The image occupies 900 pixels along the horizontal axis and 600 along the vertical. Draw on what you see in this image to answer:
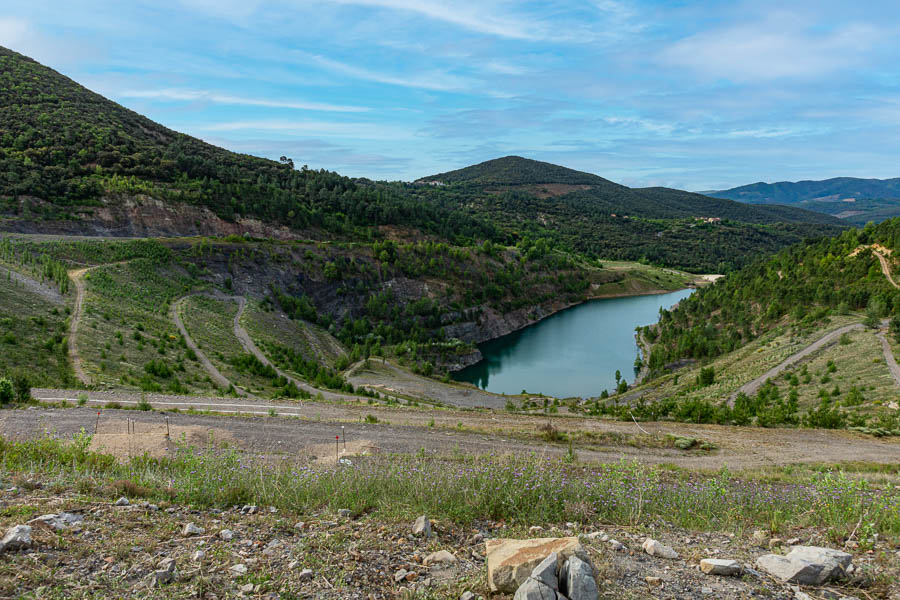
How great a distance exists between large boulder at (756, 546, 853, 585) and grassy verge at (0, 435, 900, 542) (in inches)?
50.0

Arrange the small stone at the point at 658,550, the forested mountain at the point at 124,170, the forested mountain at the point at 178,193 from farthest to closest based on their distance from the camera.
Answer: the forested mountain at the point at 124,170, the forested mountain at the point at 178,193, the small stone at the point at 658,550

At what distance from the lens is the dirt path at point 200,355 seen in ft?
66.6

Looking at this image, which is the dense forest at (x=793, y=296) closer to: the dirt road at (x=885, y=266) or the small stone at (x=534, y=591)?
the dirt road at (x=885, y=266)

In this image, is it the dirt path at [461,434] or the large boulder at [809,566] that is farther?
the dirt path at [461,434]

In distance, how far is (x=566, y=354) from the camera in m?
53.2

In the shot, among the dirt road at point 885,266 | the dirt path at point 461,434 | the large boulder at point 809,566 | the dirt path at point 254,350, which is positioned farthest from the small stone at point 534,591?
the dirt road at point 885,266

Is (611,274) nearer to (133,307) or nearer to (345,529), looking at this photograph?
(133,307)

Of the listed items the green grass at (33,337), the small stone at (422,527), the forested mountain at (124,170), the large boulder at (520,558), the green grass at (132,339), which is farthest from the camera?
the forested mountain at (124,170)

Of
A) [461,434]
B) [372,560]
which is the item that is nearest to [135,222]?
[461,434]

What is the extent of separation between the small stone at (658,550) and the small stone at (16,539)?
5.27 m

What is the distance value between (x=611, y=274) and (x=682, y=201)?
132059mm

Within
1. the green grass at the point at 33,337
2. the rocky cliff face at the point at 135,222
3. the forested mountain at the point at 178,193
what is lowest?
the green grass at the point at 33,337

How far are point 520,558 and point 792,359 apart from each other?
91.2 ft

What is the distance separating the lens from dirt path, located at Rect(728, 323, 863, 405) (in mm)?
23031
